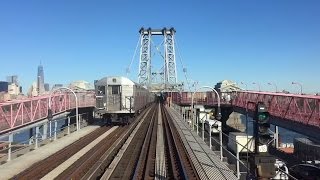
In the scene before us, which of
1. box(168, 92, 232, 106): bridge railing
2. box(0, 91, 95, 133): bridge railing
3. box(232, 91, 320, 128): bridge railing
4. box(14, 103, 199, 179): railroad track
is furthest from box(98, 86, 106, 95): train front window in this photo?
box(168, 92, 232, 106): bridge railing

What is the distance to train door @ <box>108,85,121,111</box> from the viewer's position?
35406 millimetres

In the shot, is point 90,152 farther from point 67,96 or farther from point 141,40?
point 141,40

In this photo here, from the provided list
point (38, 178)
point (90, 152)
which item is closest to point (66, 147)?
point (90, 152)

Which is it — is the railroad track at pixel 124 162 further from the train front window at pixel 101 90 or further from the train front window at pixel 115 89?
the train front window at pixel 101 90

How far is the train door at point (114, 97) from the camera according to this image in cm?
3541

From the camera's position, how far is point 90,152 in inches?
827

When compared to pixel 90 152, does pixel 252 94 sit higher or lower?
higher

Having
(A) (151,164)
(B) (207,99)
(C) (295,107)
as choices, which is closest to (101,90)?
(C) (295,107)

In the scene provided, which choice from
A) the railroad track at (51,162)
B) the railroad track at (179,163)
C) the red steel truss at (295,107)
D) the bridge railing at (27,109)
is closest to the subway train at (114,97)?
the bridge railing at (27,109)

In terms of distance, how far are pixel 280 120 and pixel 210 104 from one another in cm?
3991

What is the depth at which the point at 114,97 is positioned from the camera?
1401 inches

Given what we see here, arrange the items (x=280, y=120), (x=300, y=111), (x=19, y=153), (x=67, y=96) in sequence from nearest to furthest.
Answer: (x=19, y=153) → (x=300, y=111) → (x=280, y=120) → (x=67, y=96)

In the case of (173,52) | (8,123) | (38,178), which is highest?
(173,52)

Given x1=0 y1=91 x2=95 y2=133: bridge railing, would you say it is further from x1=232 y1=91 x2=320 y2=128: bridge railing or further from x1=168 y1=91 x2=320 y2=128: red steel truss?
x1=232 y1=91 x2=320 y2=128: bridge railing
